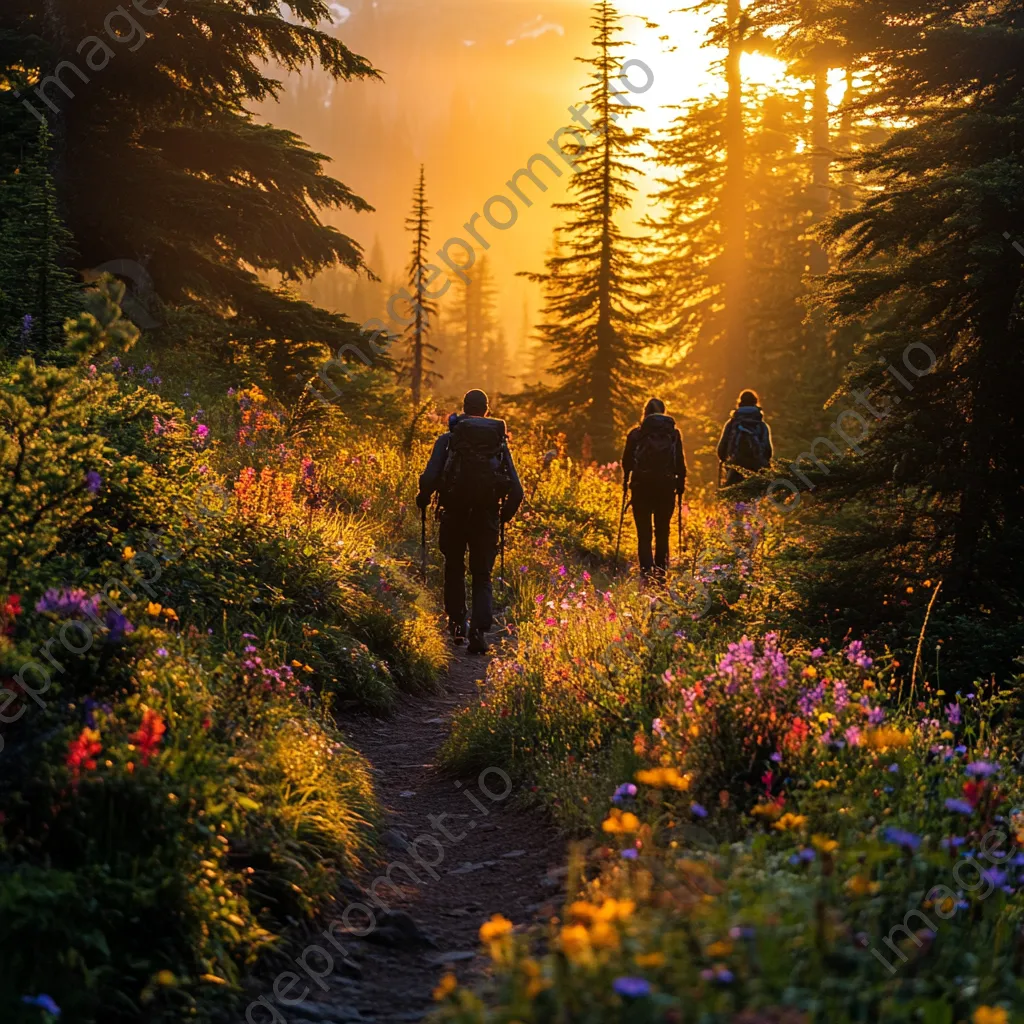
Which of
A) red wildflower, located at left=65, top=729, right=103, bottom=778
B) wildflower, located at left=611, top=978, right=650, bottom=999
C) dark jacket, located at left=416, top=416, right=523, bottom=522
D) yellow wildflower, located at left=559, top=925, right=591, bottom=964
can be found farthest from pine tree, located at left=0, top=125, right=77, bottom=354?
wildflower, located at left=611, top=978, right=650, bottom=999

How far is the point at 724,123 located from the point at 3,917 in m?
27.6

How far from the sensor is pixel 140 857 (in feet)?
11.6

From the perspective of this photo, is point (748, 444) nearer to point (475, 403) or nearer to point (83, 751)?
point (475, 403)

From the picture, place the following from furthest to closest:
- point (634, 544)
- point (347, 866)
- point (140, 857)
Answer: point (634, 544) < point (347, 866) < point (140, 857)

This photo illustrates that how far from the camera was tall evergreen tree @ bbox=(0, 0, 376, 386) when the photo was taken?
1452 centimetres

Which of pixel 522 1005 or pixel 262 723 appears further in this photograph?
pixel 262 723

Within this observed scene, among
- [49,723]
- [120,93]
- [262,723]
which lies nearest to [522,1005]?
[49,723]

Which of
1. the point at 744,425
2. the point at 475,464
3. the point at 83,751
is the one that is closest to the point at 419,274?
the point at 744,425

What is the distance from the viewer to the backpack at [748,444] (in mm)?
14531

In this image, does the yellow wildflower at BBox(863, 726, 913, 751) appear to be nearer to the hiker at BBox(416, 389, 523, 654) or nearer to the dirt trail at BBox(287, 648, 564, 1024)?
the dirt trail at BBox(287, 648, 564, 1024)

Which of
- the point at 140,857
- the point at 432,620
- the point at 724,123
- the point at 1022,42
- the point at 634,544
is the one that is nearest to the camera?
the point at 140,857

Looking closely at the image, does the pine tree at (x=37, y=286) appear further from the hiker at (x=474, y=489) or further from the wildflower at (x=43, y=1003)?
the wildflower at (x=43, y=1003)

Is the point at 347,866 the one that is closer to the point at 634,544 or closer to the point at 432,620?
the point at 432,620

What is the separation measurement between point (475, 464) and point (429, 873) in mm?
5189
